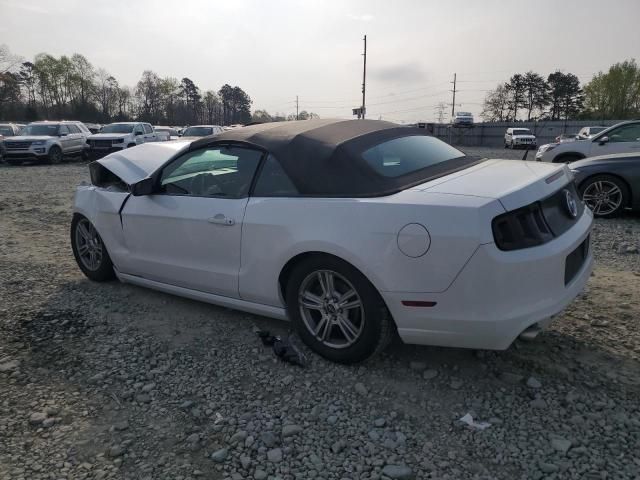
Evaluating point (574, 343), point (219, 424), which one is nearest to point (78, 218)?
point (219, 424)

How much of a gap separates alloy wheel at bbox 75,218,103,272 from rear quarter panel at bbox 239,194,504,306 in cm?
218

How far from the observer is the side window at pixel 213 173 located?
3545 millimetres

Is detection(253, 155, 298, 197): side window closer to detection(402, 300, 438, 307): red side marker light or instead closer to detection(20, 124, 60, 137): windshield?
detection(402, 300, 438, 307): red side marker light

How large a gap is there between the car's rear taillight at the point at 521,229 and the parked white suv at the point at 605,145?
863 cm

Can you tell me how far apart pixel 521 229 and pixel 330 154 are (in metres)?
1.26

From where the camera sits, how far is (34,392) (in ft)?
9.80

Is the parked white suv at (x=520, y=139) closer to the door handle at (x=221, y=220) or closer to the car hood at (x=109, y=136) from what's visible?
the car hood at (x=109, y=136)

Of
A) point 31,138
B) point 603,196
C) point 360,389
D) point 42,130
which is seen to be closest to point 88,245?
point 360,389

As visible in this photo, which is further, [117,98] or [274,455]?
[117,98]

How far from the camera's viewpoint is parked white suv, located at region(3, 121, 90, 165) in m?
20.5

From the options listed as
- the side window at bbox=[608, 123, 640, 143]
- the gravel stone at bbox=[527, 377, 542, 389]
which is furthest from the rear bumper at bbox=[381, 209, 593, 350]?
the side window at bbox=[608, 123, 640, 143]

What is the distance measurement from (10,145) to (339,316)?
870 inches

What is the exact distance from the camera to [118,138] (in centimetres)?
2105

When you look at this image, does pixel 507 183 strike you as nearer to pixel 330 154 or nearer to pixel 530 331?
pixel 530 331
